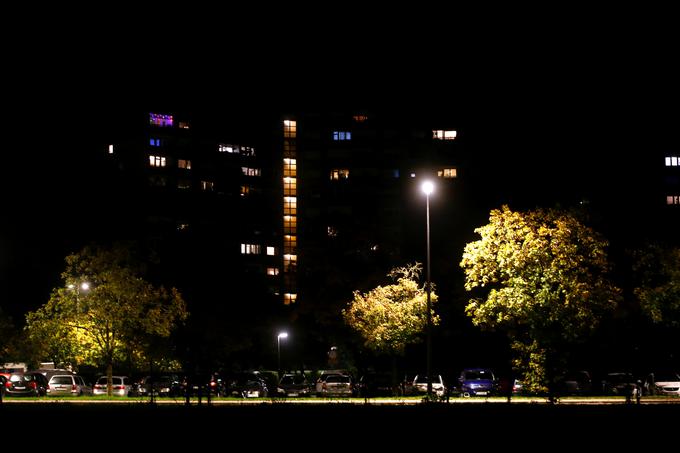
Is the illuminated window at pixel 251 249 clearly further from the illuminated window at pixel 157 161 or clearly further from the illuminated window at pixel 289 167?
the illuminated window at pixel 157 161

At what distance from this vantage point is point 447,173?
141250mm

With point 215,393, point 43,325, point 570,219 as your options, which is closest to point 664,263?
point 570,219

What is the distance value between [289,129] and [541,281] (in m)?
116

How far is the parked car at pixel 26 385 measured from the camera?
52.9m

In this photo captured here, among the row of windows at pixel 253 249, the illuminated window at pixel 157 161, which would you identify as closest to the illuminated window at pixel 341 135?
the row of windows at pixel 253 249

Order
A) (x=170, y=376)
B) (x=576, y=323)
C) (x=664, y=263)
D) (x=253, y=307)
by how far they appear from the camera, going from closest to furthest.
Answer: (x=576, y=323)
(x=664, y=263)
(x=170, y=376)
(x=253, y=307)

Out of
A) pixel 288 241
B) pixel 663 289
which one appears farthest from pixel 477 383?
pixel 288 241

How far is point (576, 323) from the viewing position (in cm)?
3994

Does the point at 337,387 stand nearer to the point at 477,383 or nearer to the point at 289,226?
the point at 477,383

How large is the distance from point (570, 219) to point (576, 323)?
469 cm

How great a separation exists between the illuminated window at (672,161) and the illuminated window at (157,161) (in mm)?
76831

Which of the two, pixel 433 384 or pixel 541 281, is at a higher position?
pixel 541 281

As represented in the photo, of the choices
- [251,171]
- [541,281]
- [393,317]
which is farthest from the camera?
[251,171]
